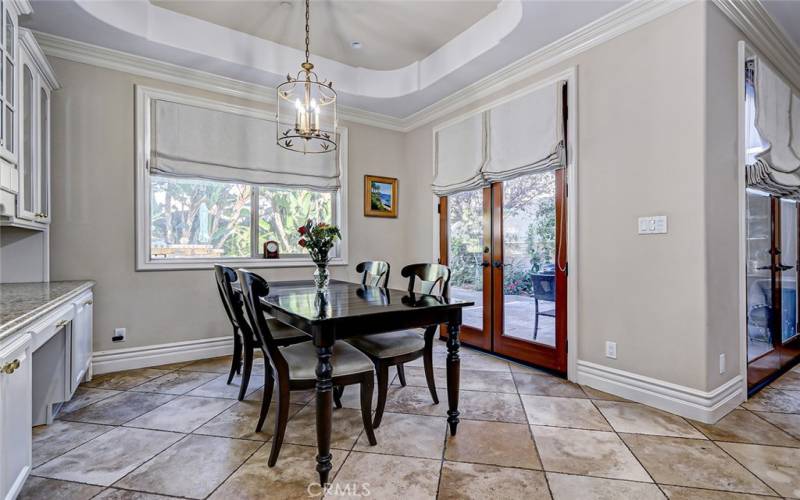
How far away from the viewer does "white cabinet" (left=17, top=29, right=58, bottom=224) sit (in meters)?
2.33

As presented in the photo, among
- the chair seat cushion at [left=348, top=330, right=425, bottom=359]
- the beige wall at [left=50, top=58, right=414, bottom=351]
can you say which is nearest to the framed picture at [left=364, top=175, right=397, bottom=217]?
the beige wall at [left=50, top=58, right=414, bottom=351]

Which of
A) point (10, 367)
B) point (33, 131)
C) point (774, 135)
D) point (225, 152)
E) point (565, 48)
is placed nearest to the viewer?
point (10, 367)

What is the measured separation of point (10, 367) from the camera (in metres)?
1.33

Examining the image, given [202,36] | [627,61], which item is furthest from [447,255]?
[202,36]

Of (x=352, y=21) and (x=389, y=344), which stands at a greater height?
(x=352, y=21)

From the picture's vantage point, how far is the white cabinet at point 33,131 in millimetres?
2330

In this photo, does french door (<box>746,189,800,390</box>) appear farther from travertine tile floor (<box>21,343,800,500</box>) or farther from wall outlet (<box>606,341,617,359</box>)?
wall outlet (<box>606,341,617,359</box>)

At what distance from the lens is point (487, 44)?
122 inches

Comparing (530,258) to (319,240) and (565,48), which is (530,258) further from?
(319,240)

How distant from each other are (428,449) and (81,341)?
2.40 metres

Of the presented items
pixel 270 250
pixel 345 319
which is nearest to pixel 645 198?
pixel 345 319

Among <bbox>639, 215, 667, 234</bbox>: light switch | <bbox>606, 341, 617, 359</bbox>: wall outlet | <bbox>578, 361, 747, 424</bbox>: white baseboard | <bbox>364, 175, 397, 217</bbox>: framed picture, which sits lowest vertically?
<bbox>578, 361, 747, 424</bbox>: white baseboard

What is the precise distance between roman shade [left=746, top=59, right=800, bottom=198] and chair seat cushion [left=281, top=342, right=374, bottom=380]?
2.89 metres

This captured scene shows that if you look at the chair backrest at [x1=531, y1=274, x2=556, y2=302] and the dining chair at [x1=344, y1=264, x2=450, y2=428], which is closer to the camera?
the dining chair at [x1=344, y1=264, x2=450, y2=428]
